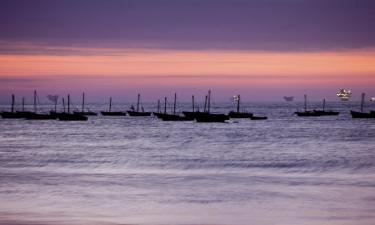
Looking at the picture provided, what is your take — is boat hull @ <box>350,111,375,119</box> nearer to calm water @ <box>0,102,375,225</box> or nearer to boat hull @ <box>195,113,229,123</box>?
boat hull @ <box>195,113,229,123</box>

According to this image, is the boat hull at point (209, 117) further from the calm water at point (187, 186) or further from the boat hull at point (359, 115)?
the calm water at point (187, 186)

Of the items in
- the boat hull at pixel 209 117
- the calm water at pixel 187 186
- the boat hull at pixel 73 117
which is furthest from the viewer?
the boat hull at pixel 73 117

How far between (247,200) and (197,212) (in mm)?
3423

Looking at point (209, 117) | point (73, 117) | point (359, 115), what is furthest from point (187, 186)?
point (359, 115)

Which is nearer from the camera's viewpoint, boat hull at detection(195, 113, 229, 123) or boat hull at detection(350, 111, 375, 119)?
boat hull at detection(195, 113, 229, 123)

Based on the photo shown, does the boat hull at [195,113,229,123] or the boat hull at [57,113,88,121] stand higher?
the boat hull at [195,113,229,123]

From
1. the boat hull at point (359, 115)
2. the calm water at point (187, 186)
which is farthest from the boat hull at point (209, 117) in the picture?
the calm water at point (187, 186)

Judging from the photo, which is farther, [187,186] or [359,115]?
[359,115]

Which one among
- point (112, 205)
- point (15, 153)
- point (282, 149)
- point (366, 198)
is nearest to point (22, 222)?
point (112, 205)

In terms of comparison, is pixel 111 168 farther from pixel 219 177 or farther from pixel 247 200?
pixel 247 200

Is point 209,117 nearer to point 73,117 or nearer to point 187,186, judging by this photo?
point 73,117

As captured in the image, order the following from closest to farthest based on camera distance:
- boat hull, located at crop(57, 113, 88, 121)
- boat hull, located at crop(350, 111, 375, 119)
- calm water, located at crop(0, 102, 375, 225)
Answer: calm water, located at crop(0, 102, 375, 225) < boat hull, located at crop(57, 113, 88, 121) < boat hull, located at crop(350, 111, 375, 119)

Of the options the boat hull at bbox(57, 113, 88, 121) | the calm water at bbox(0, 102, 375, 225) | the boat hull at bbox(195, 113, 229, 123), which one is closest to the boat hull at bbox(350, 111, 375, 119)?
the boat hull at bbox(195, 113, 229, 123)

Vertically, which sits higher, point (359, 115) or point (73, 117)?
point (359, 115)
